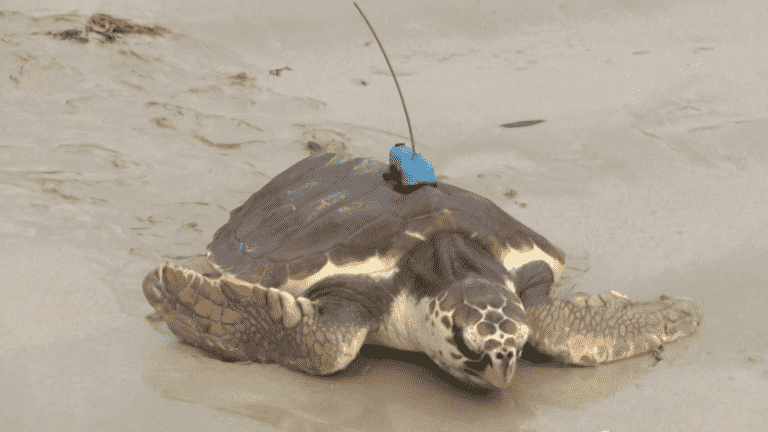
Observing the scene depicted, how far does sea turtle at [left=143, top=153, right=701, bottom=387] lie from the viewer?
2.10 metres

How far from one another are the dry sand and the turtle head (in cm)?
16

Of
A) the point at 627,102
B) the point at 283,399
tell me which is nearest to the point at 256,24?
the point at 627,102

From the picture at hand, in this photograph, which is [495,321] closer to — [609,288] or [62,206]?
[609,288]

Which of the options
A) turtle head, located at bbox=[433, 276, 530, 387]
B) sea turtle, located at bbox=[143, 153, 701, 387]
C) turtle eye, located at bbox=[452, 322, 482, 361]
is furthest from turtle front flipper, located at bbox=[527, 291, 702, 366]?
turtle eye, located at bbox=[452, 322, 482, 361]

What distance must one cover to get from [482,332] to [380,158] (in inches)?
97.3

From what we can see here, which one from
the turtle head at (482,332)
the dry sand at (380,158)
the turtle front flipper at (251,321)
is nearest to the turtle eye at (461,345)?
the turtle head at (482,332)

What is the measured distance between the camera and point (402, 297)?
230cm

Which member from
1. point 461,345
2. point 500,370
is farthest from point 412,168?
point 500,370

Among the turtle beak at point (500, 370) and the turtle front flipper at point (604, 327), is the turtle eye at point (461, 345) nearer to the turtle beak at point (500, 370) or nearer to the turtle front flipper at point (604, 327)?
the turtle beak at point (500, 370)

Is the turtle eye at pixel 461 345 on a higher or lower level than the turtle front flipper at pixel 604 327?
higher

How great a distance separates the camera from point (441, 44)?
6.36 meters

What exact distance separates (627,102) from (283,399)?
387 cm

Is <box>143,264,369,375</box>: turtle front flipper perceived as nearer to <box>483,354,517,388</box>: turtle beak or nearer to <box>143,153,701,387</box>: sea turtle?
<box>143,153,701,387</box>: sea turtle

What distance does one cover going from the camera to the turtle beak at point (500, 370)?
1.97 meters
